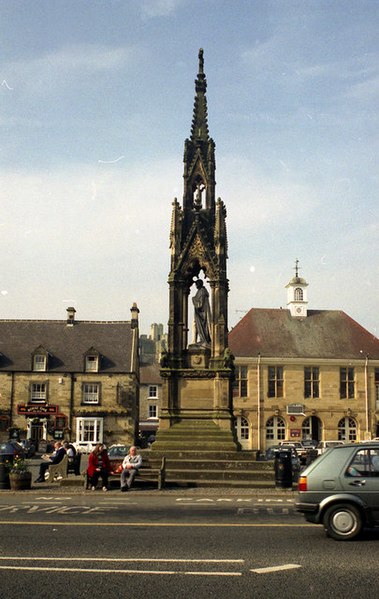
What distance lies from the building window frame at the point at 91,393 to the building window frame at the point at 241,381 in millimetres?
11279

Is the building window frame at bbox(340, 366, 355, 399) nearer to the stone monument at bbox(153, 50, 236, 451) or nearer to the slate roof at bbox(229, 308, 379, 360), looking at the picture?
the slate roof at bbox(229, 308, 379, 360)

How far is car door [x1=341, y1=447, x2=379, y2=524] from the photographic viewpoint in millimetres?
10445

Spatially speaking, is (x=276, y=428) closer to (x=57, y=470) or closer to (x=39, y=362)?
(x=39, y=362)

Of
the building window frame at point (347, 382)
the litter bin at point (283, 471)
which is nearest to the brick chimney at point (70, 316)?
the building window frame at point (347, 382)

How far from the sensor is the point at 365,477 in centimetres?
1069

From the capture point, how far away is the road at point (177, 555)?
7227 millimetres

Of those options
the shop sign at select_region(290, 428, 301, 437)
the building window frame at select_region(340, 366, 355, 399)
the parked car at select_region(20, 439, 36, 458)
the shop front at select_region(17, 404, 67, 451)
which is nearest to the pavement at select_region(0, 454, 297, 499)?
the parked car at select_region(20, 439, 36, 458)

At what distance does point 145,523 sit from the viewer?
40.0ft

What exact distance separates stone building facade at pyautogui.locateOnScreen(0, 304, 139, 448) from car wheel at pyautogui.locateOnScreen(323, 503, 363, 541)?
4244 cm

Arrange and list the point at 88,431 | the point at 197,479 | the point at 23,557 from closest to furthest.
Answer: the point at 23,557 → the point at 197,479 → the point at 88,431

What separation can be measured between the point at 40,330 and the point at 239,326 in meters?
17.4

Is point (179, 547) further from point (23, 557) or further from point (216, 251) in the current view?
point (216, 251)

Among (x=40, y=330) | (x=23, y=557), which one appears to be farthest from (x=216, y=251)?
(x=40, y=330)

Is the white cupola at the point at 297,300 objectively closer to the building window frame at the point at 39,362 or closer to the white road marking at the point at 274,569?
the building window frame at the point at 39,362
